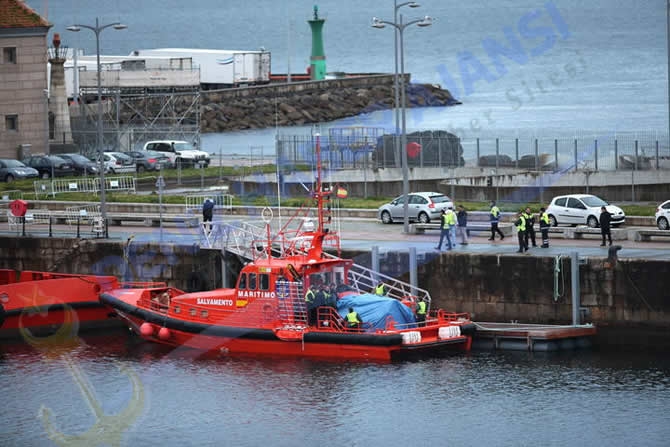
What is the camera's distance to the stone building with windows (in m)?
63.6

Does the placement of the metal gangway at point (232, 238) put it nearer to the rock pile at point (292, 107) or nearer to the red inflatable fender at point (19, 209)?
the red inflatable fender at point (19, 209)

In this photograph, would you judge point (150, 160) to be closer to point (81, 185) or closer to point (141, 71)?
point (81, 185)

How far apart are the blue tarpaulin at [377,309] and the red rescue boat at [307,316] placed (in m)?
0.03

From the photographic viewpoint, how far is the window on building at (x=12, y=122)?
6488cm

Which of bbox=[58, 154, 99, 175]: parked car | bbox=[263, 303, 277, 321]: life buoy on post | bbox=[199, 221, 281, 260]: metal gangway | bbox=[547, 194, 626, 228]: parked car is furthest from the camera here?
bbox=[58, 154, 99, 175]: parked car

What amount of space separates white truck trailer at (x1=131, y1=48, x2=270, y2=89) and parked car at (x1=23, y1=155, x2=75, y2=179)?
59099 mm

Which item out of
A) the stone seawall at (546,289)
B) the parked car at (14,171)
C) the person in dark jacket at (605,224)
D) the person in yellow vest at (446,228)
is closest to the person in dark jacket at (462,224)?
the person in yellow vest at (446,228)

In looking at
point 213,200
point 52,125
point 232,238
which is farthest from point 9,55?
point 232,238

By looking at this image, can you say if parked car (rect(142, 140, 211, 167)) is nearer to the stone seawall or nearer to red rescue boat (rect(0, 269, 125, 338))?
red rescue boat (rect(0, 269, 125, 338))

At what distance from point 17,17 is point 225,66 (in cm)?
6249

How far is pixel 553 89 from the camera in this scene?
17638cm

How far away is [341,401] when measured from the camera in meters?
28.5

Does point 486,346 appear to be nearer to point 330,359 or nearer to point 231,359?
point 330,359

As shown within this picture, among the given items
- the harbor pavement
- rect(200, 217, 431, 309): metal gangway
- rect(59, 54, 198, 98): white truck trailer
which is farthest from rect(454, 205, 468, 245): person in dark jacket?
rect(59, 54, 198, 98): white truck trailer
